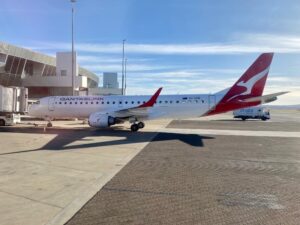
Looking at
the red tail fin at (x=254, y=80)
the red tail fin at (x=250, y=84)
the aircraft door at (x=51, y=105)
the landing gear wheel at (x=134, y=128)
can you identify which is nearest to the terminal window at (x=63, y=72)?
the aircraft door at (x=51, y=105)

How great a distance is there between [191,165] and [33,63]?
46.5m

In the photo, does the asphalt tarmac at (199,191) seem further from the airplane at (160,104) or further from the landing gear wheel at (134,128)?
the landing gear wheel at (134,128)

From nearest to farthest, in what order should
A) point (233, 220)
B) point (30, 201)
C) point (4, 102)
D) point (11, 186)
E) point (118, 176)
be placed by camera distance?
1. point (233, 220)
2. point (30, 201)
3. point (11, 186)
4. point (118, 176)
5. point (4, 102)

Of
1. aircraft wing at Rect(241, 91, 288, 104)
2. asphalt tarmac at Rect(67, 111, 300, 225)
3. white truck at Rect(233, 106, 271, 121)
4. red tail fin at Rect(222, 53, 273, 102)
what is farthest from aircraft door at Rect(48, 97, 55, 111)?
white truck at Rect(233, 106, 271, 121)

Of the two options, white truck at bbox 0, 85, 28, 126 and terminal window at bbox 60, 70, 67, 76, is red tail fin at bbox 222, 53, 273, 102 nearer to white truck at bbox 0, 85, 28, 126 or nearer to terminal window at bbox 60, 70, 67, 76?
white truck at bbox 0, 85, 28, 126

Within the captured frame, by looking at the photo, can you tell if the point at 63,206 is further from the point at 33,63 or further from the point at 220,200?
the point at 33,63

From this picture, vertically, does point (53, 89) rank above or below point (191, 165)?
above

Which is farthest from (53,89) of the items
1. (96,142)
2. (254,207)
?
(254,207)

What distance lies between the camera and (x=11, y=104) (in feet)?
96.6

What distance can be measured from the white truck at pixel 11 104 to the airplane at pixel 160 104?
139 centimetres

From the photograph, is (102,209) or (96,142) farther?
(96,142)

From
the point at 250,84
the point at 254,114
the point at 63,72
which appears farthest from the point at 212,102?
the point at 63,72

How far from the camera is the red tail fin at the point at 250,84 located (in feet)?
84.2

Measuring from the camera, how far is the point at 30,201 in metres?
7.98
